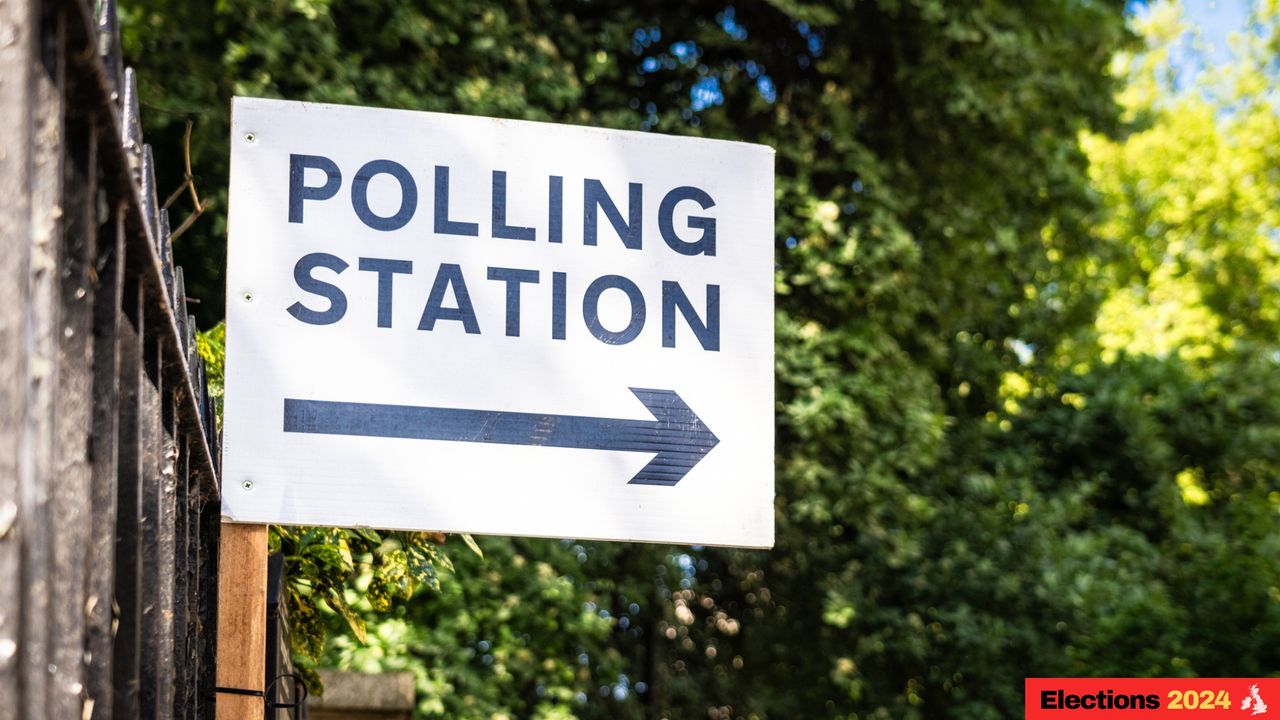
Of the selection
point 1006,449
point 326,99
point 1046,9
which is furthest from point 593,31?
point 1006,449

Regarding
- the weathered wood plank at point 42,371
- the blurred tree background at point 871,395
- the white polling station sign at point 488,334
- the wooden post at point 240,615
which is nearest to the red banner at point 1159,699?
the blurred tree background at point 871,395

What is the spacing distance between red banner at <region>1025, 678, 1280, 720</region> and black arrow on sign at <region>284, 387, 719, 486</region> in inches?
298

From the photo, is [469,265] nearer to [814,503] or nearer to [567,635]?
[567,635]

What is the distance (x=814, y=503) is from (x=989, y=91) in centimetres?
319

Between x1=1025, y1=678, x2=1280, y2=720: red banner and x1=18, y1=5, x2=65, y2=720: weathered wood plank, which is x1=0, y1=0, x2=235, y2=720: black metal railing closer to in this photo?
x1=18, y1=5, x2=65, y2=720: weathered wood plank

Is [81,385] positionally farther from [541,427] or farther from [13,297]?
[541,427]

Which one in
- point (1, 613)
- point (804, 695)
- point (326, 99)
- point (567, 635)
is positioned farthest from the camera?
point (804, 695)

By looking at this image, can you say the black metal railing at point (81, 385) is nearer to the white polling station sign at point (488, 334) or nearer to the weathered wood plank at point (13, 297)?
the weathered wood plank at point (13, 297)

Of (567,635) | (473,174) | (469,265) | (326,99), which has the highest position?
(326,99)

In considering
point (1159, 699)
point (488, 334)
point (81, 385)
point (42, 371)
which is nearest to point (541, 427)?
point (488, 334)

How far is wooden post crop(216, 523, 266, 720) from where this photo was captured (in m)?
2.92

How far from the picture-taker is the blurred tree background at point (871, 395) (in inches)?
358

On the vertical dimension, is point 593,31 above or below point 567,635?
above

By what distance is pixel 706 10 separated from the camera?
11.3 meters
